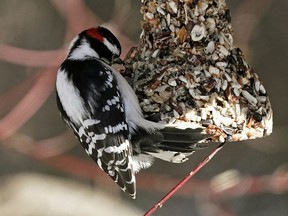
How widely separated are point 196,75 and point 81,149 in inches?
30.8

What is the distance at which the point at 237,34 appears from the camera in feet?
5.45

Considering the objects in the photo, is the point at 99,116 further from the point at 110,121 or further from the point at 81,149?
the point at 81,149

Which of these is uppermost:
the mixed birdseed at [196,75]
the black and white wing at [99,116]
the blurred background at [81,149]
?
the mixed birdseed at [196,75]

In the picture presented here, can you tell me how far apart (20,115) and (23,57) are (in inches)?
7.0

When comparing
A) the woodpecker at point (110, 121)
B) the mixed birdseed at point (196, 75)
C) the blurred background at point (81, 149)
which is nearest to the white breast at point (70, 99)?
the woodpecker at point (110, 121)

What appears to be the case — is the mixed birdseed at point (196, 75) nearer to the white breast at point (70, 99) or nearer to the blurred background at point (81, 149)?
the white breast at point (70, 99)

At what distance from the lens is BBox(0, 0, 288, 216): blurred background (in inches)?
65.6

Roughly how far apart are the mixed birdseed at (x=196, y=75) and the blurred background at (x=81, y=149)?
1.94ft

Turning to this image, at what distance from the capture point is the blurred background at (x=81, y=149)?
65.6 inches

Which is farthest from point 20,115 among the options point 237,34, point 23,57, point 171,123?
point 171,123

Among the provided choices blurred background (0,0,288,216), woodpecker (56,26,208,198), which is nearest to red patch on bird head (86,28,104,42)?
woodpecker (56,26,208,198)

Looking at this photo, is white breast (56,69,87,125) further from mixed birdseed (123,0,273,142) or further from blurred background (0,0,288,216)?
blurred background (0,0,288,216)

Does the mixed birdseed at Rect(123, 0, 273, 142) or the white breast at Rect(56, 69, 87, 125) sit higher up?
the mixed birdseed at Rect(123, 0, 273, 142)

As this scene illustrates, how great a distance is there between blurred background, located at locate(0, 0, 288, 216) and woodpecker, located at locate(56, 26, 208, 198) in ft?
2.03
